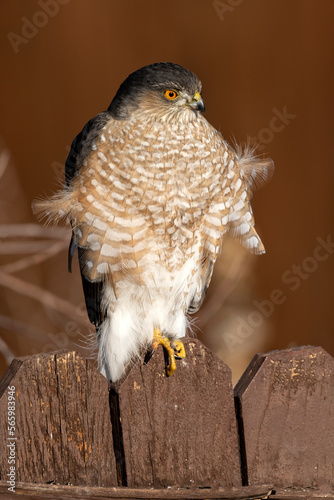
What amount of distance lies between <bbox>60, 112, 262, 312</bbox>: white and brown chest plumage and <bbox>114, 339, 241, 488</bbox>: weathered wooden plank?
0.70 meters

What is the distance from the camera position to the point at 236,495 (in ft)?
7.08

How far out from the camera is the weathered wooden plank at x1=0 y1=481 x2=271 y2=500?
1942 mm

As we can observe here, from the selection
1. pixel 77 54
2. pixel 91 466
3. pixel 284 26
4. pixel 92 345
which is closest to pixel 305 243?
pixel 284 26

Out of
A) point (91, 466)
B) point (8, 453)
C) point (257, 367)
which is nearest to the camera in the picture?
point (8, 453)

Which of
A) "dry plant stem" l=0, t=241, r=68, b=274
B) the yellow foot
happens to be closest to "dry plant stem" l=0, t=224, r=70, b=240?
"dry plant stem" l=0, t=241, r=68, b=274

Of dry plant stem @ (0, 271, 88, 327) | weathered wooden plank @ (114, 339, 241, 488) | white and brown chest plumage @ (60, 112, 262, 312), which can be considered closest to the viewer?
weathered wooden plank @ (114, 339, 241, 488)

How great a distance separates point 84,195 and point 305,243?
2695mm

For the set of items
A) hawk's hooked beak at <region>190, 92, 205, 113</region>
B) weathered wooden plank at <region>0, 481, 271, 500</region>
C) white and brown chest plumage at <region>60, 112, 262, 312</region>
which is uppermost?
hawk's hooked beak at <region>190, 92, 205, 113</region>

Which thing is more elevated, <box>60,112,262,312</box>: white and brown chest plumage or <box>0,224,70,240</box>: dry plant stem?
<box>60,112,262,312</box>: white and brown chest plumage

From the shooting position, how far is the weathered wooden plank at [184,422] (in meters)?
2.19

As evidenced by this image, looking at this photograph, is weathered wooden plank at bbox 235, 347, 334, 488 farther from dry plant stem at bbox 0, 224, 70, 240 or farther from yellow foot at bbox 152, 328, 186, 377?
dry plant stem at bbox 0, 224, 70, 240

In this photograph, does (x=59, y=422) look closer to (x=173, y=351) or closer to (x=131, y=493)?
(x=131, y=493)

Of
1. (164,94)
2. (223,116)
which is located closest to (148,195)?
(164,94)

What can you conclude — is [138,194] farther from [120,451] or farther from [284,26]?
[284,26]
